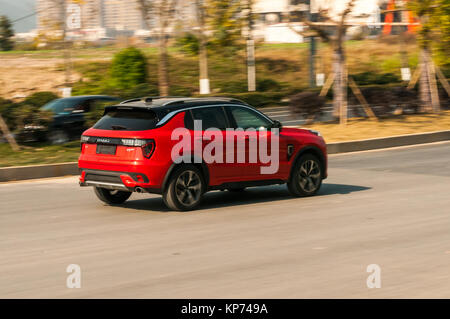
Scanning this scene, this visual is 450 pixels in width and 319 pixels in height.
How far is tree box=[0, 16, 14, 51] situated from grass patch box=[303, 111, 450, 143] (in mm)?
53005

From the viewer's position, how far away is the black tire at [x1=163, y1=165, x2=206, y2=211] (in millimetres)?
10484

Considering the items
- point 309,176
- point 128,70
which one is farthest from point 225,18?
point 128,70

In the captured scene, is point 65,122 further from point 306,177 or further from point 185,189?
point 185,189

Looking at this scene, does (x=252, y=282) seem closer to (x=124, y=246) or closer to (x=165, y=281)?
(x=165, y=281)

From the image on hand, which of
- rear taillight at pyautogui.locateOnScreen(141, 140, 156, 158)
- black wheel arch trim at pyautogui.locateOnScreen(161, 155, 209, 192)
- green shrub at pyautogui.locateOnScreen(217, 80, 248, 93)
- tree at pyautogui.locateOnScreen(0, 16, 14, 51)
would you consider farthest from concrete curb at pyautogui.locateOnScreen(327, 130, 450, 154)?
tree at pyautogui.locateOnScreen(0, 16, 14, 51)

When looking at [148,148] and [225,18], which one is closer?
[148,148]

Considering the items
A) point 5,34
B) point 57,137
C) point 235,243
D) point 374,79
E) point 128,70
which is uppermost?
point 235,243

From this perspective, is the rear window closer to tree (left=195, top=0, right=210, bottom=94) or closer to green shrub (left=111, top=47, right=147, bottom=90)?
tree (left=195, top=0, right=210, bottom=94)

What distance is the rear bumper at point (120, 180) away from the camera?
1027 centimetres

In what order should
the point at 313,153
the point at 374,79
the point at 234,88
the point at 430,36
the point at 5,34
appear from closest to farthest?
the point at 313,153
the point at 430,36
the point at 234,88
the point at 374,79
the point at 5,34

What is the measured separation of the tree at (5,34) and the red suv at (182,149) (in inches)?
2463

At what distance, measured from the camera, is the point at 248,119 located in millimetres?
11555

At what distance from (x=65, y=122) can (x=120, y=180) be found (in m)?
10.4
